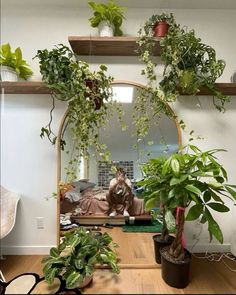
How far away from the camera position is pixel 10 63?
1.60m

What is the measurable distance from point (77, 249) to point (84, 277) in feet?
0.51

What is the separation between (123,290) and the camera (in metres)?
1.20

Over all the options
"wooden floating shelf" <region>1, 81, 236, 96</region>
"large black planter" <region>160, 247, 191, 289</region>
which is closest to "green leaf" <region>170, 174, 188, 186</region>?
"large black planter" <region>160, 247, 191, 289</region>

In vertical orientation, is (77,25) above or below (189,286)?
above

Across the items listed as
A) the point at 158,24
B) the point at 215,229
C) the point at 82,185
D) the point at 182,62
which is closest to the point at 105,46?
the point at 158,24

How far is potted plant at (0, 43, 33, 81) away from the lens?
1554 millimetres

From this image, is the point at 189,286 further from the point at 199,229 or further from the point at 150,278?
the point at 199,229

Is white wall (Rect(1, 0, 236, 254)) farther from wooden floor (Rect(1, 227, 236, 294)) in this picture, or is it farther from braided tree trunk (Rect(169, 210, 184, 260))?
braided tree trunk (Rect(169, 210, 184, 260))

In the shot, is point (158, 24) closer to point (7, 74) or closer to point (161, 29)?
point (161, 29)

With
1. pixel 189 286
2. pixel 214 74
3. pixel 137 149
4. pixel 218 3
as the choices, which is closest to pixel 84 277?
pixel 189 286

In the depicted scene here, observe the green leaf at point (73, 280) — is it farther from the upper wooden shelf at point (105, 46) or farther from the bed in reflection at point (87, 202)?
the upper wooden shelf at point (105, 46)

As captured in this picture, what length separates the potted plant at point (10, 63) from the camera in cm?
155

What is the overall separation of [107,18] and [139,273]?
1808 mm

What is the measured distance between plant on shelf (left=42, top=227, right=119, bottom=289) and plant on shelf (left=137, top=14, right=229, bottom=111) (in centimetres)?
112
